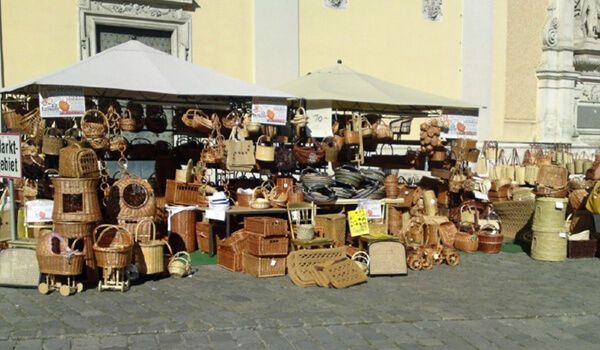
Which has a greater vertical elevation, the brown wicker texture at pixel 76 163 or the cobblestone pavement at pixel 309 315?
the brown wicker texture at pixel 76 163

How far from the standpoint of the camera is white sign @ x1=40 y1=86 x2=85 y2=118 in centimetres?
689

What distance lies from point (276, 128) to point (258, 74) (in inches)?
153

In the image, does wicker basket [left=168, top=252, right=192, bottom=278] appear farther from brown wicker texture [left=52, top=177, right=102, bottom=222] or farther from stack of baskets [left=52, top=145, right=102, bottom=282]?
brown wicker texture [left=52, top=177, right=102, bottom=222]

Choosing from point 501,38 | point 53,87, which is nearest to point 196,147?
point 53,87

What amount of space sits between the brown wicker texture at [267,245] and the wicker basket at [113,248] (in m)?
1.43

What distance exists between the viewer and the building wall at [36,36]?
10688mm

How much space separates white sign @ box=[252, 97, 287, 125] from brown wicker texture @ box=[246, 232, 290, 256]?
1.76 m

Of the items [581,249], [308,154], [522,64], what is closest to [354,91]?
[308,154]

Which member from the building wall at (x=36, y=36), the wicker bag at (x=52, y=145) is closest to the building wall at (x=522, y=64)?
the building wall at (x=36, y=36)

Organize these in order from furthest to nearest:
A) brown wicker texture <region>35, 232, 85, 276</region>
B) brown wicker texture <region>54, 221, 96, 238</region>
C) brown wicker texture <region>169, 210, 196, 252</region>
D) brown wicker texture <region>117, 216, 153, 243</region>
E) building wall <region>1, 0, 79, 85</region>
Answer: building wall <region>1, 0, 79, 85</region> → brown wicker texture <region>169, 210, 196, 252</region> → brown wicker texture <region>117, 216, 153, 243</region> → brown wicker texture <region>54, 221, 96, 238</region> → brown wicker texture <region>35, 232, 85, 276</region>

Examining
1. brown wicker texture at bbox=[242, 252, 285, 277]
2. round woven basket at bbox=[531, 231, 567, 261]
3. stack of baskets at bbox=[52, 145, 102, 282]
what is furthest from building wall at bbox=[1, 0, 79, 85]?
round woven basket at bbox=[531, 231, 567, 261]

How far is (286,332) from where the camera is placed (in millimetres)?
5324

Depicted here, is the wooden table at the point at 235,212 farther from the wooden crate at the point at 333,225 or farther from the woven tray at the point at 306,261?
the woven tray at the point at 306,261

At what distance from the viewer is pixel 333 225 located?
8086mm
